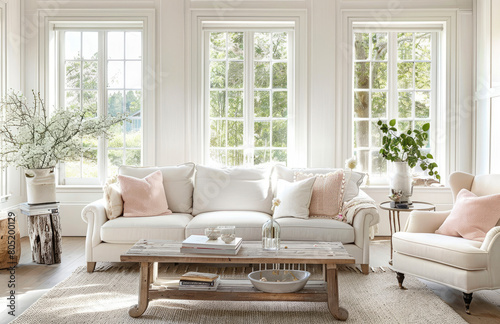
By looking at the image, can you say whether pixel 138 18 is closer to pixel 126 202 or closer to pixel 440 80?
pixel 126 202

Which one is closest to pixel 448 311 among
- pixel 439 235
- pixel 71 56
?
pixel 439 235

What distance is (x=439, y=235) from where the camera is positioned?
11.9 ft

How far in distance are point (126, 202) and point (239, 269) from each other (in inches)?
46.9

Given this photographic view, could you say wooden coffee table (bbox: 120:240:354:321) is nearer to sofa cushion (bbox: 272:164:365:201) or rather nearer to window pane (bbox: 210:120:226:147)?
sofa cushion (bbox: 272:164:365:201)

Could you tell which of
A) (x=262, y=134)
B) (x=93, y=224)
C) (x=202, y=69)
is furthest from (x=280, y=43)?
(x=93, y=224)

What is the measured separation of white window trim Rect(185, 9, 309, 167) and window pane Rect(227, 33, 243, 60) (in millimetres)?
205

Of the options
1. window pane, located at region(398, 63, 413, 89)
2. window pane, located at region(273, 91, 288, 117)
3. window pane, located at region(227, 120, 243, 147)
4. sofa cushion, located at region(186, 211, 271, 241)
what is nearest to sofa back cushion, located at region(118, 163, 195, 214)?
sofa cushion, located at region(186, 211, 271, 241)

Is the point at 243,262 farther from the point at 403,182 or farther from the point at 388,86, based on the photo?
the point at 388,86

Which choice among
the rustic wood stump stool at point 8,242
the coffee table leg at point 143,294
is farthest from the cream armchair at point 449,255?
the rustic wood stump stool at point 8,242

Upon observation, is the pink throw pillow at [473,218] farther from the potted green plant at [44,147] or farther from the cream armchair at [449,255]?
the potted green plant at [44,147]

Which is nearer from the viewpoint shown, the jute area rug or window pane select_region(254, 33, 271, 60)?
the jute area rug

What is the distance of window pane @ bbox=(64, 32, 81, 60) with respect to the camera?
18.9 feet

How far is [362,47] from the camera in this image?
5.73 m

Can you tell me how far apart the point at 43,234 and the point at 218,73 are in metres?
2.65
